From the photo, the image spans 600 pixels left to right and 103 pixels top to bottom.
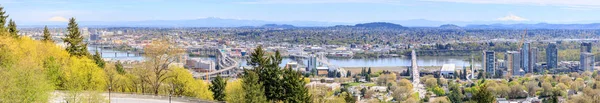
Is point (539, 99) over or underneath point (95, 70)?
underneath

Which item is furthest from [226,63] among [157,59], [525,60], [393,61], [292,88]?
[292,88]

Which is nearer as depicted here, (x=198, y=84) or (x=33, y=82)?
(x=33, y=82)

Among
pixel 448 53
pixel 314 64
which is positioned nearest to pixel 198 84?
pixel 314 64

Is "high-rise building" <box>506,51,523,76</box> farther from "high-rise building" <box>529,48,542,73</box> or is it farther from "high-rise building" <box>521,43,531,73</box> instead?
"high-rise building" <box>529,48,542,73</box>

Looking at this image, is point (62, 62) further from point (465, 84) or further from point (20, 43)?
point (465, 84)

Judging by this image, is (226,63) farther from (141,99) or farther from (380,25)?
(380,25)

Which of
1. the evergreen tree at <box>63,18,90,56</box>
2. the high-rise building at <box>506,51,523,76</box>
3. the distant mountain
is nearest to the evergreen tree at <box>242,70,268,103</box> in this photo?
the evergreen tree at <box>63,18,90,56</box>
